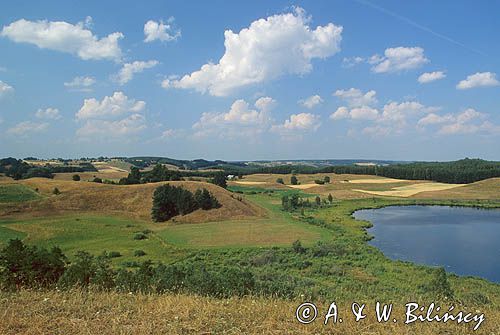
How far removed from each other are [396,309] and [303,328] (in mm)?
2536

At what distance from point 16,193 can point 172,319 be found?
62.2 m

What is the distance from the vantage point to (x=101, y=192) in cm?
6025

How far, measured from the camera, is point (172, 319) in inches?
234

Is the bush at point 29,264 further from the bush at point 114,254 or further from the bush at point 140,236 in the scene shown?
the bush at point 140,236

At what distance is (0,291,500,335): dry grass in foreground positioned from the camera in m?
5.48

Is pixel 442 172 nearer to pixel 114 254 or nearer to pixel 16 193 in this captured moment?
pixel 114 254

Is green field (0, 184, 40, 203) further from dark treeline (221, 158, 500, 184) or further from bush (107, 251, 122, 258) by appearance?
dark treeline (221, 158, 500, 184)

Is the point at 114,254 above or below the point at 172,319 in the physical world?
below

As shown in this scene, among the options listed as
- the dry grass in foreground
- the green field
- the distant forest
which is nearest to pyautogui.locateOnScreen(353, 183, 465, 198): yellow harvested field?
the distant forest

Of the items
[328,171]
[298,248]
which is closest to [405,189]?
[328,171]

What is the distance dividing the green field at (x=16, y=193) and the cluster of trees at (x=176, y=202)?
64.3ft

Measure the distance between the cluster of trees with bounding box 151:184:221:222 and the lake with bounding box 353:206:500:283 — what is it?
2408cm

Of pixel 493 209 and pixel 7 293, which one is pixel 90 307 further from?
pixel 493 209

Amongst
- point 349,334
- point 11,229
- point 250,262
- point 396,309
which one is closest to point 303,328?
point 349,334
